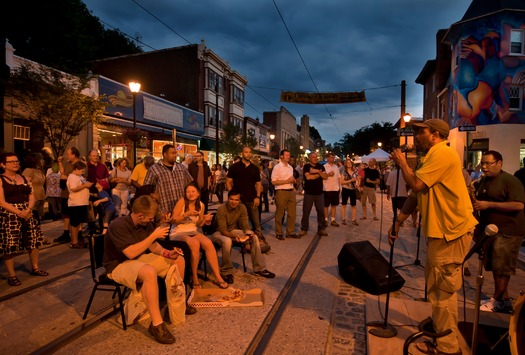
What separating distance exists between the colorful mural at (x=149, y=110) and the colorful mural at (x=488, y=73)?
67.2ft

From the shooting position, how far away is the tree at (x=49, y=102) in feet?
45.9

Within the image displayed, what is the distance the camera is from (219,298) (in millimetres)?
4863

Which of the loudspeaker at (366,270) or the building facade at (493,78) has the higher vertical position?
the building facade at (493,78)

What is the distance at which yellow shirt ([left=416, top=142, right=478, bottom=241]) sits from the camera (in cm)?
312

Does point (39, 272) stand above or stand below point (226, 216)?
below

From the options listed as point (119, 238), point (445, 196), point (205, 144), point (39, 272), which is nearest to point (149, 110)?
point (205, 144)

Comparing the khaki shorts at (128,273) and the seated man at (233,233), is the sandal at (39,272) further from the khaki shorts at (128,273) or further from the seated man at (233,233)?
the seated man at (233,233)

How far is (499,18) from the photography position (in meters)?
22.5

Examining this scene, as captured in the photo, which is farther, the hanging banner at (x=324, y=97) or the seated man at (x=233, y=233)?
the hanging banner at (x=324, y=97)

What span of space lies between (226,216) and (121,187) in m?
4.72

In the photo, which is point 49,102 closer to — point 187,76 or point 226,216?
point 226,216

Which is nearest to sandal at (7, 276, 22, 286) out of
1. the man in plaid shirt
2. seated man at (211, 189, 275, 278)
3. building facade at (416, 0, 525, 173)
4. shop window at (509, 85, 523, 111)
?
the man in plaid shirt

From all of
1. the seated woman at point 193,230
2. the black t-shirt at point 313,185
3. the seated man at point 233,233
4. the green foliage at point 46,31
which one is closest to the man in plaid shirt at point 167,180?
the seated woman at point 193,230

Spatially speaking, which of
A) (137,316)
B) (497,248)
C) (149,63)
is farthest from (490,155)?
(149,63)
